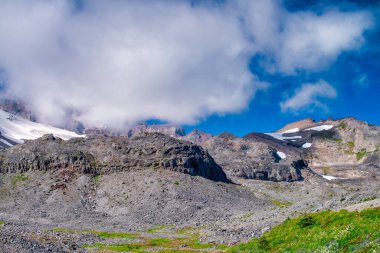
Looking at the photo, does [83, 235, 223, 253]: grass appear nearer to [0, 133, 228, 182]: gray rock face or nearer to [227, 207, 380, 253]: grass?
[227, 207, 380, 253]: grass

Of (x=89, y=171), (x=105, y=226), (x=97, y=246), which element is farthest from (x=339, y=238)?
(x=89, y=171)

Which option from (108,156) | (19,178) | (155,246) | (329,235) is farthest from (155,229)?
(108,156)

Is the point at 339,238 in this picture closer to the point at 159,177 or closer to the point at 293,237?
the point at 293,237

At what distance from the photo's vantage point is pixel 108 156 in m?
153

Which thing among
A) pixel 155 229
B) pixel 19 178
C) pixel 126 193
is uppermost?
pixel 19 178

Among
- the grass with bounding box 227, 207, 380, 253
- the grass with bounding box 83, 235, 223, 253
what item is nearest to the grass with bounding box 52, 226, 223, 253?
the grass with bounding box 83, 235, 223, 253

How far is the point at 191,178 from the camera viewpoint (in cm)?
14075

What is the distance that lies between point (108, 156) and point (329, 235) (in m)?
127

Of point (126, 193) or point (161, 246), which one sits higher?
point (126, 193)

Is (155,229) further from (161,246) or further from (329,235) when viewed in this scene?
(329,235)

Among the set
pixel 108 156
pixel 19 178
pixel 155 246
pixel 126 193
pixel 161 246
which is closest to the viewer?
pixel 161 246

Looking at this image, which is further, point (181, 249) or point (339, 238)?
point (181, 249)

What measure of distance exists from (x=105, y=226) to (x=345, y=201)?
186 ft

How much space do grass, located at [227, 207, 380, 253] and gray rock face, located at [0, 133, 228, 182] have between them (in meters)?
101
